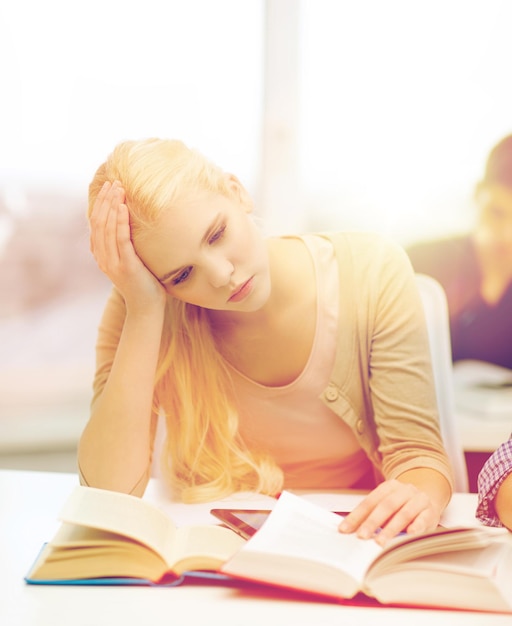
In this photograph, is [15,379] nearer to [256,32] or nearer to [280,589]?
[256,32]

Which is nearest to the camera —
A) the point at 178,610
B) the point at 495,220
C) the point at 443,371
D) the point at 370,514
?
the point at 178,610

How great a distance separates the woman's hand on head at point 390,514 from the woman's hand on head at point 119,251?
0.44 m

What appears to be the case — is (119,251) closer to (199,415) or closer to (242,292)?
(242,292)

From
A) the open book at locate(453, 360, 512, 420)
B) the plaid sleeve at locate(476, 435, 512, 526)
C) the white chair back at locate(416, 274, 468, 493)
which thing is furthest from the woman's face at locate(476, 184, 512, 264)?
the plaid sleeve at locate(476, 435, 512, 526)

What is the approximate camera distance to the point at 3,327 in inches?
78.7

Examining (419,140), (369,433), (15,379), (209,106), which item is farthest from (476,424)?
(15,379)

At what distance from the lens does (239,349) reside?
1284 mm

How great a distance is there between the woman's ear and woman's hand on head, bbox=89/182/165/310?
0.16m

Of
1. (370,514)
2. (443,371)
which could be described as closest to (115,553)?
(370,514)

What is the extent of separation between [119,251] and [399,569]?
0.59m

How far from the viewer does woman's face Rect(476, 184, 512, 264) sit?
6.14 feet

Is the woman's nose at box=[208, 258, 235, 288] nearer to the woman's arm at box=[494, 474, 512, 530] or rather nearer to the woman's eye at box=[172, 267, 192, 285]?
the woman's eye at box=[172, 267, 192, 285]

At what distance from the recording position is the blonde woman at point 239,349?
1.13m

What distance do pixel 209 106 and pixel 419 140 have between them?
467 millimetres
